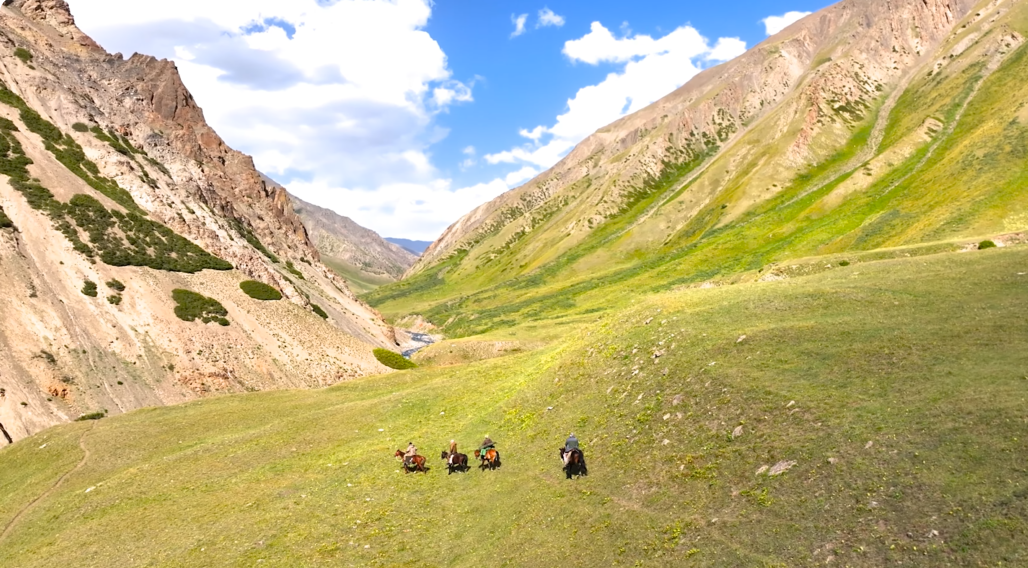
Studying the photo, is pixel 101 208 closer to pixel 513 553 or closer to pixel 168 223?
pixel 168 223

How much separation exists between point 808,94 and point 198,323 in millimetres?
179239

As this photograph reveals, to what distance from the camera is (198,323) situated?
207ft

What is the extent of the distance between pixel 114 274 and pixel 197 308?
912 cm

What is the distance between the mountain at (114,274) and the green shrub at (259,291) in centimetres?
26

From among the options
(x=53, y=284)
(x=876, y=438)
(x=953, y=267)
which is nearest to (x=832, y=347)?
(x=876, y=438)

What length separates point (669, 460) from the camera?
20.9 metres

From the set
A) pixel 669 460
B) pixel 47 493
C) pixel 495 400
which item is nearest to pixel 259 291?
pixel 47 493

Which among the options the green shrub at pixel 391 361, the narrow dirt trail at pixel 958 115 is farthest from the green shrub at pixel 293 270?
the narrow dirt trail at pixel 958 115

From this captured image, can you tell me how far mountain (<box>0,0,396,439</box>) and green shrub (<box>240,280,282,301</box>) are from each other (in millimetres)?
258

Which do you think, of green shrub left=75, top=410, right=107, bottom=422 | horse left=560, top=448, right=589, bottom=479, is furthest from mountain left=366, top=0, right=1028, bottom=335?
green shrub left=75, top=410, right=107, bottom=422

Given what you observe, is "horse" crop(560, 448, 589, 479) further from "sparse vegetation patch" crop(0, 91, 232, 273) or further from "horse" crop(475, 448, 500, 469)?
"sparse vegetation patch" crop(0, 91, 232, 273)

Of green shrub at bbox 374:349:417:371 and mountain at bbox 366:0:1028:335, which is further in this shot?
mountain at bbox 366:0:1028:335

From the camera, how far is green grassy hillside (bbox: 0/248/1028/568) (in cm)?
1503

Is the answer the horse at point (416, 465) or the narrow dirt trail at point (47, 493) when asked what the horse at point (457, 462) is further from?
the narrow dirt trail at point (47, 493)
